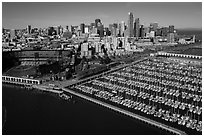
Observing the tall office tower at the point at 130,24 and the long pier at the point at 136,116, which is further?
the tall office tower at the point at 130,24

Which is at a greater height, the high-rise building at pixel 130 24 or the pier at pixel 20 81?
the high-rise building at pixel 130 24

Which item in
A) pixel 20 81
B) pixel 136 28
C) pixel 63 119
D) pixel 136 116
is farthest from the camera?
pixel 136 28

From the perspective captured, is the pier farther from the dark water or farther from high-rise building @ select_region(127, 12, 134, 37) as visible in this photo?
high-rise building @ select_region(127, 12, 134, 37)

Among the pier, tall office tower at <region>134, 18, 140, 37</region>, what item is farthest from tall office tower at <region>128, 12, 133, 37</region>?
the pier

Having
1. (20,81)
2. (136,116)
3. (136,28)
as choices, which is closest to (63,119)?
(136,116)

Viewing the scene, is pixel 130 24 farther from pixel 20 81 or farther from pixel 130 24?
pixel 20 81

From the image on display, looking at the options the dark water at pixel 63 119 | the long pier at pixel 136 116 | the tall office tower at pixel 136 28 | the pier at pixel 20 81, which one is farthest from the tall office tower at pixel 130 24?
the dark water at pixel 63 119

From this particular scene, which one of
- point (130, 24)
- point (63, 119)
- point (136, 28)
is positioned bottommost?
point (63, 119)

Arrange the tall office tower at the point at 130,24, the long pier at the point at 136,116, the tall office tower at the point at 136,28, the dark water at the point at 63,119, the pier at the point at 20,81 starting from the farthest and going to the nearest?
the tall office tower at the point at 136,28 → the tall office tower at the point at 130,24 → the pier at the point at 20,81 → the dark water at the point at 63,119 → the long pier at the point at 136,116

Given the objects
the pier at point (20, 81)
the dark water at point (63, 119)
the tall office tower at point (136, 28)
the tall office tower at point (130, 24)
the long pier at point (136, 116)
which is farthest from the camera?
the tall office tower at point (136, 28)

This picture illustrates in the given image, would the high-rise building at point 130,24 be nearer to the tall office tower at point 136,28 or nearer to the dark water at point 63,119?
the tall office tower at point 136,28
